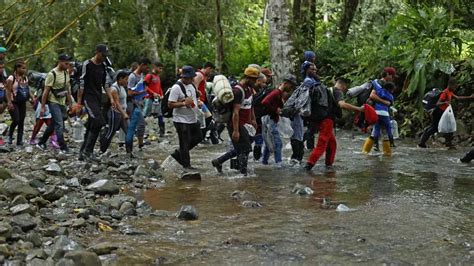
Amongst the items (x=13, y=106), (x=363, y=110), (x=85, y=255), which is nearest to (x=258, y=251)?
(x=85, y=255)

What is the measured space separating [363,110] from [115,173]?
198 inches

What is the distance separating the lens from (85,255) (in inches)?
179

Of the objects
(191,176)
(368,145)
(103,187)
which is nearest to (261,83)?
(191,176)

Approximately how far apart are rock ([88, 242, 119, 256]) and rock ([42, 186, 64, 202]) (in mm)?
2136

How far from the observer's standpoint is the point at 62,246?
4.89 meters

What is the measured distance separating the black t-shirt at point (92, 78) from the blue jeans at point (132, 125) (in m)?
1.88

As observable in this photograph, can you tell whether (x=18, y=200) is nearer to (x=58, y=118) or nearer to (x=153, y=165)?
(x=153, y=165)

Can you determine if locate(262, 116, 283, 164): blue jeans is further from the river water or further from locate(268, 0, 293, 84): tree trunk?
locate(268, 0, 293, 84): tree trunk

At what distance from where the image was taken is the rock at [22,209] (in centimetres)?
585

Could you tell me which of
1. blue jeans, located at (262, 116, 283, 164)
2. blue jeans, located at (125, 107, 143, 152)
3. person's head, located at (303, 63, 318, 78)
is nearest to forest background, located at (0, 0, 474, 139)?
blue jeans, located at (125, 107, 143, 152)

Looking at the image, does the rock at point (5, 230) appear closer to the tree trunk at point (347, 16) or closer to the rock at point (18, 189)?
the rock at point (18, 189)

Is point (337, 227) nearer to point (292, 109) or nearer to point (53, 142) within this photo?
point (292, 109)

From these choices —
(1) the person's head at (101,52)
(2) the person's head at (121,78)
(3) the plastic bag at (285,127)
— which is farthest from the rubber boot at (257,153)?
(1) the person's head at (101,52)

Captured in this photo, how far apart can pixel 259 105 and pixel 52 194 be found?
4302 mm
